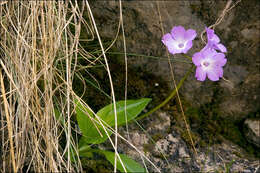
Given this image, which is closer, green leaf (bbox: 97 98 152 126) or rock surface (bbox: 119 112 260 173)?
green leaf (bbox: 97 98 152 126)

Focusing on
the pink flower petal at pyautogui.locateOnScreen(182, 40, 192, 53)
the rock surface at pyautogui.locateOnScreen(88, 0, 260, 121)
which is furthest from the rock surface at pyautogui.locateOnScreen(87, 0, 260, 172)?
the pink flower petal at pyautogui.locateOnScreen(182, 40, 192, 53)

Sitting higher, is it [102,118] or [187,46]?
[187,46]

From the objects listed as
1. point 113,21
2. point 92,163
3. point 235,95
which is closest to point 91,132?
point 92,163

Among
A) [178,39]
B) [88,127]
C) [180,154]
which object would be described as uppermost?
[178,39]

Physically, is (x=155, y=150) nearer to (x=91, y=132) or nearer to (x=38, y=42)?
(x=91, y=132)

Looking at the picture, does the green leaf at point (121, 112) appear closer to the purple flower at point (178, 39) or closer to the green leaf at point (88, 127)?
the green leaf at point (88, 127)

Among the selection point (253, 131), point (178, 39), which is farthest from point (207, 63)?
point (253, 131)

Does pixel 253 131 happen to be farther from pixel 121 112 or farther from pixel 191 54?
pixel 121 112

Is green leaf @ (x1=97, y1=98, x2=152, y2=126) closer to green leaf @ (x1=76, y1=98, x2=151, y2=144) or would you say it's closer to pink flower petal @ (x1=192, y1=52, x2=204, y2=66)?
green leaf @ (x1=76, y1=98, x2=151, y2=144)
